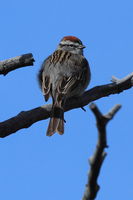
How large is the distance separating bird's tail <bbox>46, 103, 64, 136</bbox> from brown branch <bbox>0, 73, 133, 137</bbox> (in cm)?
13

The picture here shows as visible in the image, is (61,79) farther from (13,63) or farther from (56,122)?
(13,63)

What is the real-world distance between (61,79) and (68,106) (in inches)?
27.7

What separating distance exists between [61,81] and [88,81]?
1.82 ft

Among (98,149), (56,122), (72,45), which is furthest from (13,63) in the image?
(72,45)

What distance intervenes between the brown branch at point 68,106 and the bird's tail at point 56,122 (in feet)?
0.41

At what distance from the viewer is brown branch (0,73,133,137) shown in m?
4.42

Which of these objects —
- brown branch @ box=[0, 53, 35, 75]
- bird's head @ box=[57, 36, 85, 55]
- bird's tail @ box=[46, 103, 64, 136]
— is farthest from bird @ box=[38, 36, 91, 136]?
brown branch @ box=[0, 53, 35, 75]

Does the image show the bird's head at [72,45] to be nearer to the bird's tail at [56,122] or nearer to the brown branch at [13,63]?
the bird's tail at [56,122]

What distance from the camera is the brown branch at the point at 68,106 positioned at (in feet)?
14.5

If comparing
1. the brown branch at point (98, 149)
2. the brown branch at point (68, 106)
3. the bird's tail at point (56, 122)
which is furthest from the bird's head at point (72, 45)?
the brown branch at point (98, 149)

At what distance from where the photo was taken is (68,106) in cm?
585

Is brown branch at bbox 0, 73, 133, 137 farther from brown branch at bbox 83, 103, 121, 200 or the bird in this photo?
brown branch at bbox 83, 103, 121, 200

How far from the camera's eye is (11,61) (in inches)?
166

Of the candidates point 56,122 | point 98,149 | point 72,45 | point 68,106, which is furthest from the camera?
point 72,45
